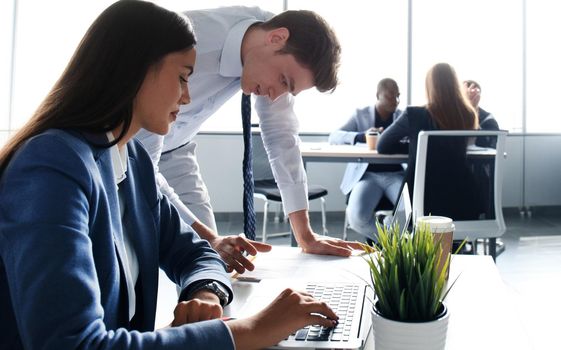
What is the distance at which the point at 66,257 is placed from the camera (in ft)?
2.35

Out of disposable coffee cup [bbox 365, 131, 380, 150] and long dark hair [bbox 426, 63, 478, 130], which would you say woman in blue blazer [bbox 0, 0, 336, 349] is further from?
disposable coffee cup [bbox 365, 131, 380, 150]

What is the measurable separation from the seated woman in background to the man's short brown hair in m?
1.39

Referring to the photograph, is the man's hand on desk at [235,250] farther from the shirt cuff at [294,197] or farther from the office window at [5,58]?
the office window at [5,58]

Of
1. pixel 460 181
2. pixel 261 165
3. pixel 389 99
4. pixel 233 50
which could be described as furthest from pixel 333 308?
pixel 389 99

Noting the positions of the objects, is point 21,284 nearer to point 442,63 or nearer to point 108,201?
point 108,201

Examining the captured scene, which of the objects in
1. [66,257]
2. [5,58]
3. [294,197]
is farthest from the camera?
[5,58]

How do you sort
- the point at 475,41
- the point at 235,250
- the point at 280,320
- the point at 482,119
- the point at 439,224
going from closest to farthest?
the point at 280,320 < the point at 439,224 < the point at 235,250 < the point at 482,119 < the point at 475,41

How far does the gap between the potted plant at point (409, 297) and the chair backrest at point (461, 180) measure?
1.93 meters

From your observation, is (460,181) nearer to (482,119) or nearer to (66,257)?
(482,119)

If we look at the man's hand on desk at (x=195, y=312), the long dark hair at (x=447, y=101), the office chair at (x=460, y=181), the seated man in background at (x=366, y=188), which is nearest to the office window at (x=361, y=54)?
the seated man in background at (x=366, y=188)

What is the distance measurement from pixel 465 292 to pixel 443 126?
1870mm

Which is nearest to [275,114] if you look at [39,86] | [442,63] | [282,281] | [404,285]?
[282,281]

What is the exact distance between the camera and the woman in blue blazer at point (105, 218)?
71cm

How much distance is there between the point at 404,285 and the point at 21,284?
19.0 inches
